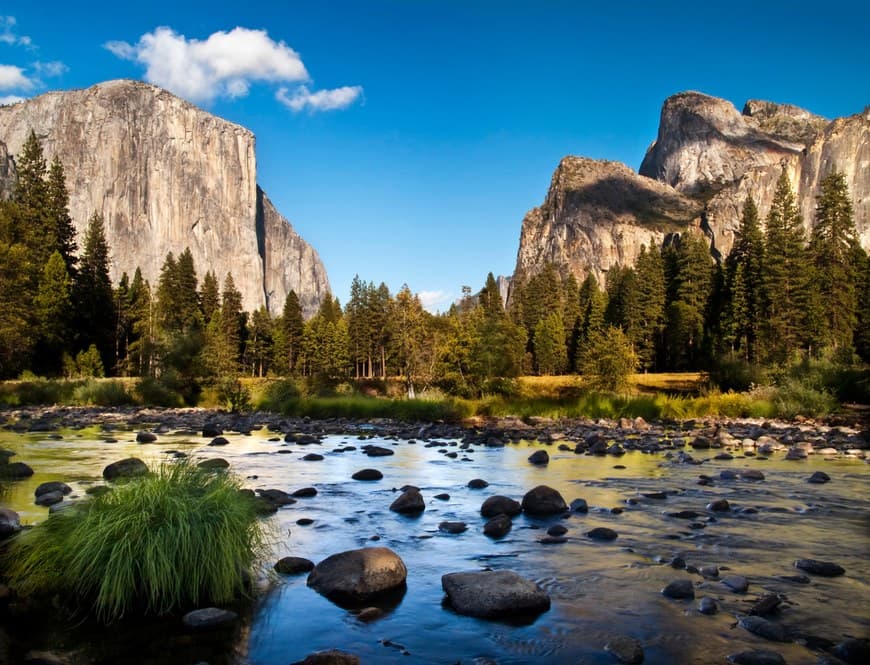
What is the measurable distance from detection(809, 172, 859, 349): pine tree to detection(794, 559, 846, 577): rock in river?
54.3 m

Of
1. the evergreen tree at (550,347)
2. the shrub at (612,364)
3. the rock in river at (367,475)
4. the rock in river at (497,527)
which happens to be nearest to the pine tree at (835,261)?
the shrub at (612,364)

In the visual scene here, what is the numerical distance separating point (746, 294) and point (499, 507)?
2223 inches

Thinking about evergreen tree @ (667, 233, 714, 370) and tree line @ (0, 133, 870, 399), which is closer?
tree line @ (0, 133, 870, 399)

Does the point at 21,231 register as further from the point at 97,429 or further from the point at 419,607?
the point at 419,607

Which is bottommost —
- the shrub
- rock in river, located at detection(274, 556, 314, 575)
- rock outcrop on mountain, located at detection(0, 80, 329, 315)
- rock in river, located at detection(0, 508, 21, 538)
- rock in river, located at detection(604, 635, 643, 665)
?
rock in river, located at detection(604, 635, 643, 665)

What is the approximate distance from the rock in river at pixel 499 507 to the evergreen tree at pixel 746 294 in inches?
1888

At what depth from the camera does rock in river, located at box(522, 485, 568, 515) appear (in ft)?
31.8

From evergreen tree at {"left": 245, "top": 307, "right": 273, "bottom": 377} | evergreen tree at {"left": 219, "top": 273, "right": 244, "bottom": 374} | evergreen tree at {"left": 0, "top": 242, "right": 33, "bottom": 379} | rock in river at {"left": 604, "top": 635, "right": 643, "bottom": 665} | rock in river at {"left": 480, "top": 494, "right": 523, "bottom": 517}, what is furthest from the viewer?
evergreen tree at {"left": 245, "top": 307, "right": 273, "bottom": 377}

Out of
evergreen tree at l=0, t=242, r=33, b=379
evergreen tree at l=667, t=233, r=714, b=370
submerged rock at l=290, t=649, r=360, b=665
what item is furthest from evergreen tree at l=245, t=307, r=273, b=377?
submerged rock at l=290, t=649, r=360, b=665

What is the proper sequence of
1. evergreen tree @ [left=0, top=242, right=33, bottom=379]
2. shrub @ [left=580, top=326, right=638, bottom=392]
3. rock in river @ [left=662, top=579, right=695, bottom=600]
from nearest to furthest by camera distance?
rock in river @ [left=662, top=579, right=695, bottom=600]
shrub @ [left=580, top=326, right=638, bottom=392]
evergreen tree @ [left=0, top=242, right=33, bottom=379]

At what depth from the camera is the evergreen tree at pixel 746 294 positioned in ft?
182

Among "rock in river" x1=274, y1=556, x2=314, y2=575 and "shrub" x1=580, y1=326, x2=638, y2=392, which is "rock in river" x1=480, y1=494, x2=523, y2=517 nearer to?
"rock in river" x1=274, y1=556, x2=314, y2=575

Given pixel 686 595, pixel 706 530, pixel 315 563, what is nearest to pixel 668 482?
pixel 706 530

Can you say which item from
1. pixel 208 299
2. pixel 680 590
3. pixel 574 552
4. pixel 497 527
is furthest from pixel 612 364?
pixel 208 299
